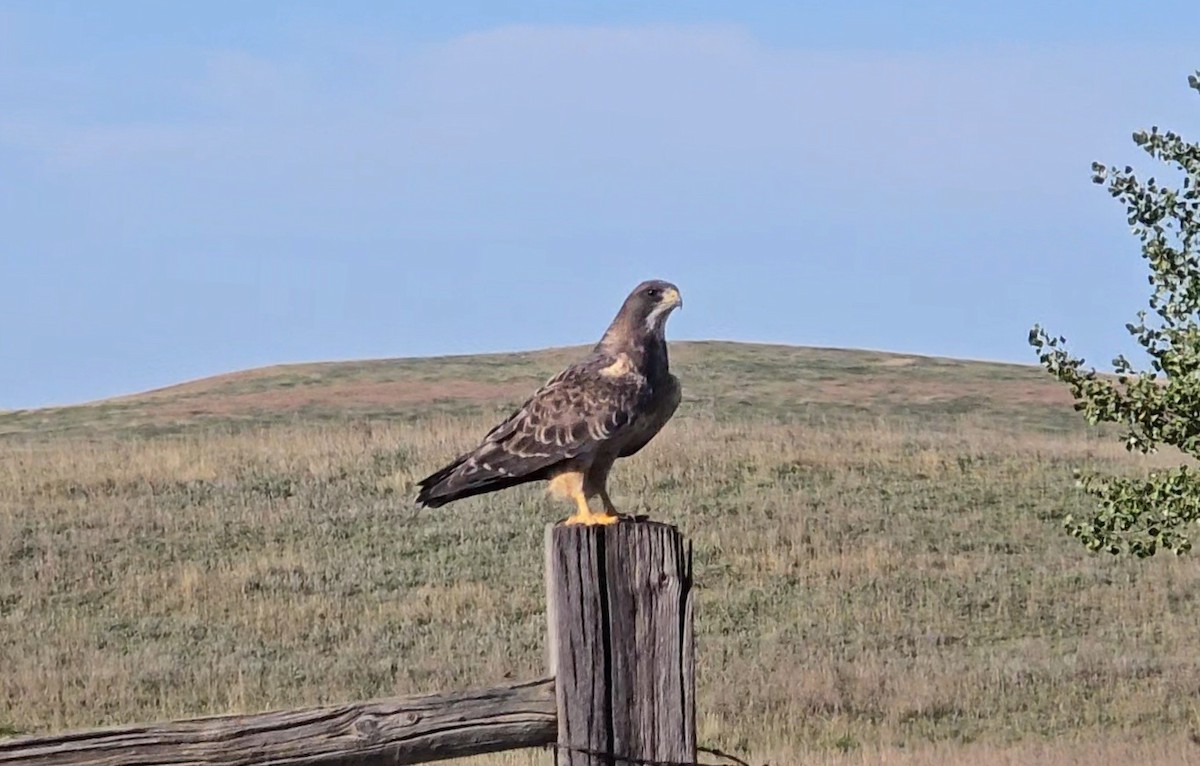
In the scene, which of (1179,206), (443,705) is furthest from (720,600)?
(443,705)

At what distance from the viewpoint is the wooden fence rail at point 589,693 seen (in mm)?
3676

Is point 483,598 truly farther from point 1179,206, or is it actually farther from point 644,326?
point 644,326

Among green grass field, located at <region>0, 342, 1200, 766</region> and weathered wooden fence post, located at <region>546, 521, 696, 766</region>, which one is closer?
weathered wooden fence post, located at <region>546, 521, 696, 766</region>

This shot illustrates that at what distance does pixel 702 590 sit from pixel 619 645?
14.1m

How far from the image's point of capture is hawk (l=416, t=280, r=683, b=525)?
6.02 metres

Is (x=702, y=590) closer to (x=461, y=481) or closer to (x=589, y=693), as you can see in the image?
(x=461, y=481)

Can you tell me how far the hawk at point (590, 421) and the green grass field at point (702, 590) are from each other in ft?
15.2

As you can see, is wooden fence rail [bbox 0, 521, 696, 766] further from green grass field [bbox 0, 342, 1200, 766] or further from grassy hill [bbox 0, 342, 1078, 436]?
grassy hill [bbox 0, 342, 1078, 436]

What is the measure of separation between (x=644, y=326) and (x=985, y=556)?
1369cm

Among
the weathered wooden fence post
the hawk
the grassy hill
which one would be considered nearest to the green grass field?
the hawk

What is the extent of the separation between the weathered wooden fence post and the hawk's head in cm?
235

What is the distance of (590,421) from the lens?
6043 millimetres

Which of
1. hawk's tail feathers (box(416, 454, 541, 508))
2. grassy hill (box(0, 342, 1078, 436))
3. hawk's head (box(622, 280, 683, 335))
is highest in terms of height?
grassy hill (box(0, 342, 1078, 436))

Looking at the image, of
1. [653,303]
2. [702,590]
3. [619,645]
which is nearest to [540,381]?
[702,590]
